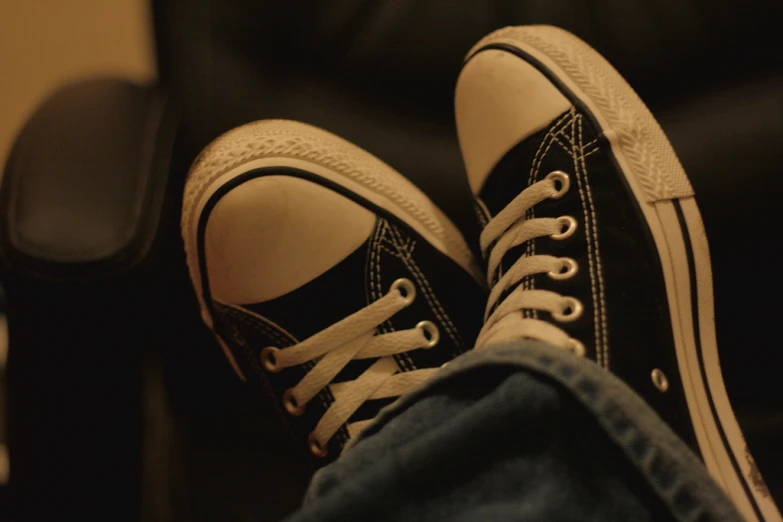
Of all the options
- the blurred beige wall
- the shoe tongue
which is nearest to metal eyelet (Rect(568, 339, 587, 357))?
the shoe tongue

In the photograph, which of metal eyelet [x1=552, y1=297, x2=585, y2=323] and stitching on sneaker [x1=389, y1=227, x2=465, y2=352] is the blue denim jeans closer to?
metal eyelet [x1=552, y1=297, x2=585, y2=323]

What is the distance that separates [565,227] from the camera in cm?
61

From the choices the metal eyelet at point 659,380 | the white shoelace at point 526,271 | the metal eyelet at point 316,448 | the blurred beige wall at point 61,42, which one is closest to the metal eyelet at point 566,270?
the white shoelace at point 526,271

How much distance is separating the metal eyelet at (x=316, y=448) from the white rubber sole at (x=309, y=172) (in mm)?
105

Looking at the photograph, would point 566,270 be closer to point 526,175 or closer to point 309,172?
point 526,175

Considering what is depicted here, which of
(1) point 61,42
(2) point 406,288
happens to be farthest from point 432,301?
(1) point 61,42

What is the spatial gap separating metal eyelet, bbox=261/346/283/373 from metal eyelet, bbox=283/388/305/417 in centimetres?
2

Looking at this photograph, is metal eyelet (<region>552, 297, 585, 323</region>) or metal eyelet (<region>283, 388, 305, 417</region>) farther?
metal eyelet (<region>283, 388, 305, 417</region>)

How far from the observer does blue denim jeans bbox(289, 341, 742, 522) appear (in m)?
0.37

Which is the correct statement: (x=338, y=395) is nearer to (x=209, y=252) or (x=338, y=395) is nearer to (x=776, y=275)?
(x=209, y=252)

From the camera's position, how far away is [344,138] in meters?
0.69

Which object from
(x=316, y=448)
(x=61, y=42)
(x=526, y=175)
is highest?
(x=61, y=42)

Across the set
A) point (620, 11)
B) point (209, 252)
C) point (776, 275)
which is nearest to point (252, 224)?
point (209, 252)

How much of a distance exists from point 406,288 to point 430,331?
48 mm
